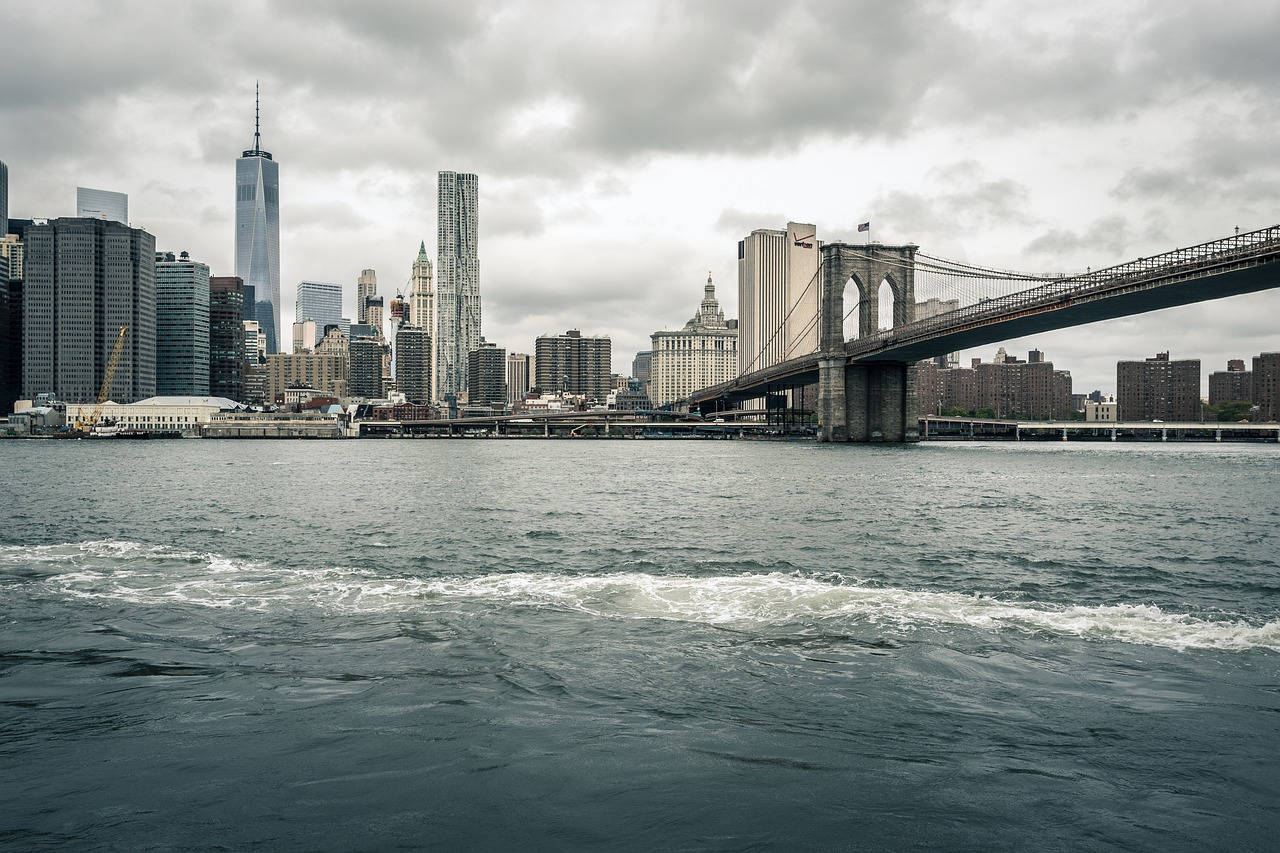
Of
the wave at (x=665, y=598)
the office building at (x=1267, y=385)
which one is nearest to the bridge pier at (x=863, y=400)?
the wave at (x=665, y=598)

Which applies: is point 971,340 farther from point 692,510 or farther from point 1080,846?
point 1080,846

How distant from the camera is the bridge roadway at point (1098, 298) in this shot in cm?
5656

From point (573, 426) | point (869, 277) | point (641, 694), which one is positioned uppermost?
point (869, 277)

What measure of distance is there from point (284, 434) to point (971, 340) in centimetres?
13691

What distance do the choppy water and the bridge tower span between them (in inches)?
3084

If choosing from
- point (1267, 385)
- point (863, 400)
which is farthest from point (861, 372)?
point (1267, 385)

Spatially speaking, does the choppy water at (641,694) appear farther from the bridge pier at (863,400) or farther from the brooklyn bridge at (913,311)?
the bridge pier at (863,400)

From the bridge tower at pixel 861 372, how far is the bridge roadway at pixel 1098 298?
2961 mm

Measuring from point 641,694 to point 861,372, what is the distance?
96.8m

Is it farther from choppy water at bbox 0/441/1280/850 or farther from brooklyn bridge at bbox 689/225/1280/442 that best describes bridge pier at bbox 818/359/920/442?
choppy water at bbox 0/441/1280/850

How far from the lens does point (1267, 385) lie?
627ft

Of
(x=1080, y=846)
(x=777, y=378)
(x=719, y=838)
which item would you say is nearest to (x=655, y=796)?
(x=719, y=838)

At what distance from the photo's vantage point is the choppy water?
6891mm

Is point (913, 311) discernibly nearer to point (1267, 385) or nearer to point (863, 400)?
point (863, 400)
